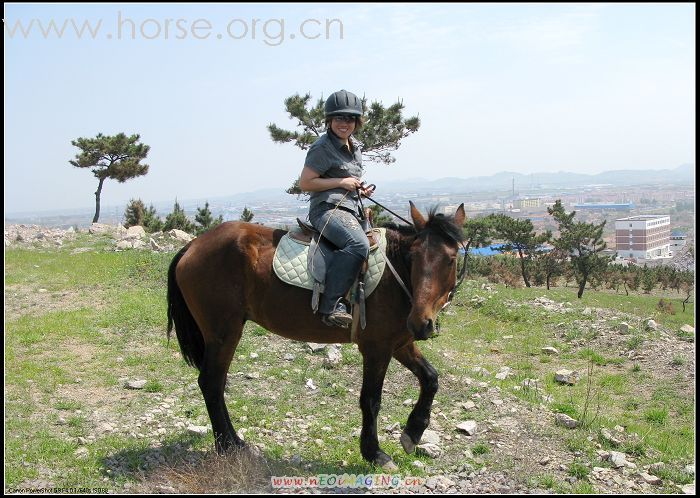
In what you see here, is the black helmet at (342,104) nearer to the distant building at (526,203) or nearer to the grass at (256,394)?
the grass at (256,394)

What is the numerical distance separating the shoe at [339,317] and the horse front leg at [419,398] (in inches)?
28.9

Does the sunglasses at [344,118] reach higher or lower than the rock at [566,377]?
higher

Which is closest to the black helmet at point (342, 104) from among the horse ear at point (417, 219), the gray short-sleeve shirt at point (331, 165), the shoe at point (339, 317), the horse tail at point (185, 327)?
the gray short-sleeve shirt at point (331, 165)

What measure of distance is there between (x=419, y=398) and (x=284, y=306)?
1.43m

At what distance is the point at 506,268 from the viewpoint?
3650cm

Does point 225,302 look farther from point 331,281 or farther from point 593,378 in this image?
point 593,378

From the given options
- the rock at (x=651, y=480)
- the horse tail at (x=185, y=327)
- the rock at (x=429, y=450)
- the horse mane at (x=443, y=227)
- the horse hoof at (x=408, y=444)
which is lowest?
the rock at (x=651, y=480)

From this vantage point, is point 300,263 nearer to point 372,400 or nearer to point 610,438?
point 372,400

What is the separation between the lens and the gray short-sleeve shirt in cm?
500

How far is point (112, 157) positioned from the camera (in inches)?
1244

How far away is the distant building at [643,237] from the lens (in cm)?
4675

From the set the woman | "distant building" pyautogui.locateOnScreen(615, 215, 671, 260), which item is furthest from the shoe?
"distant building" pyautogui.locateOnScreen(615, 215, 671, 260)

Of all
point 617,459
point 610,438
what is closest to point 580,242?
point 610,438

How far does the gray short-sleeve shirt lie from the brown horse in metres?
0.54
